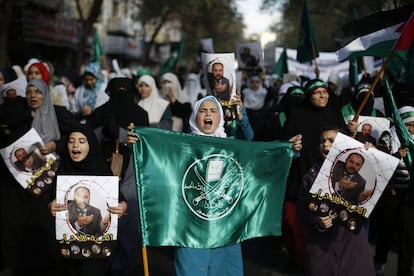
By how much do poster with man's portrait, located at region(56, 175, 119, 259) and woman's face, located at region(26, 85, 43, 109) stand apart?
5.56ft

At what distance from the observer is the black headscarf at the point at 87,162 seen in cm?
431

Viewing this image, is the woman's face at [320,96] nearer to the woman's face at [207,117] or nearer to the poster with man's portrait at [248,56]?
the woman's face at [207,117]

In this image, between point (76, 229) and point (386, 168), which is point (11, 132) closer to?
point (76, 229)

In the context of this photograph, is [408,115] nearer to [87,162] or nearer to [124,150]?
[124,150]

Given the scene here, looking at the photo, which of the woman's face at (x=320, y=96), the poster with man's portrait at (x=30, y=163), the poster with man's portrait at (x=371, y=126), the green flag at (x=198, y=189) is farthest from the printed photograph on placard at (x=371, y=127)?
the poster with man's portrait at (x=30, y=163)

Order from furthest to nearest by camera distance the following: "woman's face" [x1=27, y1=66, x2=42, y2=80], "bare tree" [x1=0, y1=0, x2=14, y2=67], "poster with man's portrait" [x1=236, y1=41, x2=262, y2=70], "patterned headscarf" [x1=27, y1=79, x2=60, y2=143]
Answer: "bare tree" [x1=0, y1=0, x2=14, y2=67]
"poster with man's portrait" [x1=236, y1=41, x2=262, y2=70]
"woman's face" [x1=27, y1=66, x2=42, y2=80]
"patterned headscarf" [x1=27, y1=79, x2=60, y2=143]

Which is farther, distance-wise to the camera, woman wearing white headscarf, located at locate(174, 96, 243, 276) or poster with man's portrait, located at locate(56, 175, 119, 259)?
woman wearing white headscarf, located at locate(174, 96, 243, 276)

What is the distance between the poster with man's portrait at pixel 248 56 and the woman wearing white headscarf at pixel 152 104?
4.44m

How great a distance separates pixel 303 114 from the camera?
606 centimetres

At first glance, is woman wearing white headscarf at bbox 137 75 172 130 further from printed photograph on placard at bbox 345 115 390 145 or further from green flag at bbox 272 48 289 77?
green flag at bbox 272 48 289 77

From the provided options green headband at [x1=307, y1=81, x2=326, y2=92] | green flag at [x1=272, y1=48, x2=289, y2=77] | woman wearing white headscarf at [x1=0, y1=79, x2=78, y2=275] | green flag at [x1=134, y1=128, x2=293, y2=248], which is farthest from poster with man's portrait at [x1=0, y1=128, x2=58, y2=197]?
green flag at [x1=272, y1=48, x2=289, y2=77]

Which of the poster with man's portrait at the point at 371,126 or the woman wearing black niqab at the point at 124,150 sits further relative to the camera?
the poster with man's portrait at the point at 371,126

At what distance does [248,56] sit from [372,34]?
6.64 meters

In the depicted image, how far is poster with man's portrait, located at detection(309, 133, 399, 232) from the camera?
3.94 meters
